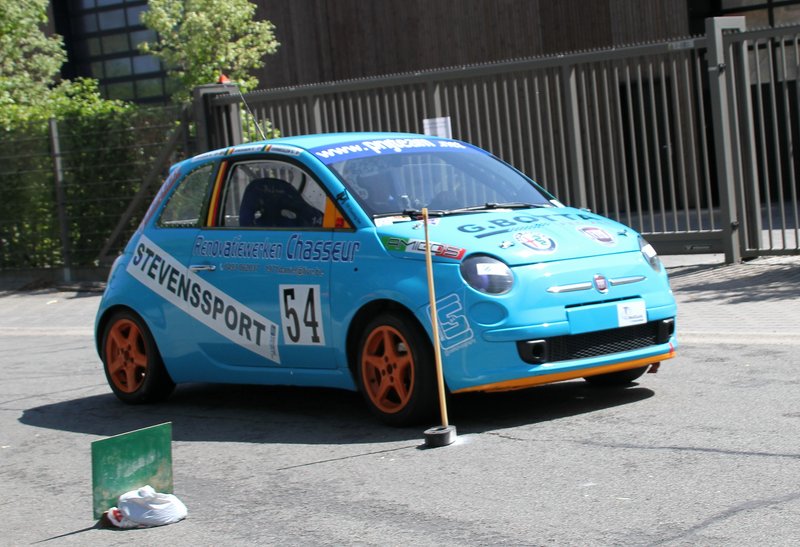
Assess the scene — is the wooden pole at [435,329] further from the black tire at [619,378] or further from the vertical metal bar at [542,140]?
the vertical metal bar at [542,140]

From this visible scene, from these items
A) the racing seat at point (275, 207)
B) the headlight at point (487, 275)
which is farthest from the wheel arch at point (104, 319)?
the headlight at point (487, 275)

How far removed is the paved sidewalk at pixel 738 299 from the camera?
9.93 metres

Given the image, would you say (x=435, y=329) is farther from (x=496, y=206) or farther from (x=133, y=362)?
(x=133, y=362)

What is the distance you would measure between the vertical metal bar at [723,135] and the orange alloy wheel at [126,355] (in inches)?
271

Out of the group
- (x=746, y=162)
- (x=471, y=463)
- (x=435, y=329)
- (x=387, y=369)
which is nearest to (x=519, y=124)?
(x=746, y=162)

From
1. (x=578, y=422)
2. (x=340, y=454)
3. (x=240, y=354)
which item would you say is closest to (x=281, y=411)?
(x=240, y=354)

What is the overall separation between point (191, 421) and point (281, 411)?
57cm

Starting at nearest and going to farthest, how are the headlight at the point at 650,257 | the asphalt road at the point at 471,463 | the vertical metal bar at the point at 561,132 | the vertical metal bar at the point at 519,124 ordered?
the asphalt road at the point at 471,463 → the headlight at the point at 650,257 → the vertical metal bar at the point at 561,132 → the vertical metal bar at the point at 519,124

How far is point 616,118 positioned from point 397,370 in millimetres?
8136

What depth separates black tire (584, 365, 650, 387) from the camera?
322 inches

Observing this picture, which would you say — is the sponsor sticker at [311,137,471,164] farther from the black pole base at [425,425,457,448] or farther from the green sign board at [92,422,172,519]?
the green sign board at [92,422,172,519]

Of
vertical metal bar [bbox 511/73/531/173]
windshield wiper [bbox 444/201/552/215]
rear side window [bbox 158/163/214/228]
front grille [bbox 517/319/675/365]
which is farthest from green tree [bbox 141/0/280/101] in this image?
front grille [bbox 517/319/675/365]

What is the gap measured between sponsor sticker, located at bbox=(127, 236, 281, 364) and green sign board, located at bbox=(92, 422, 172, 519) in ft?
6.61

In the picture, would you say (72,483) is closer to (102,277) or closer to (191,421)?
(191,421)
